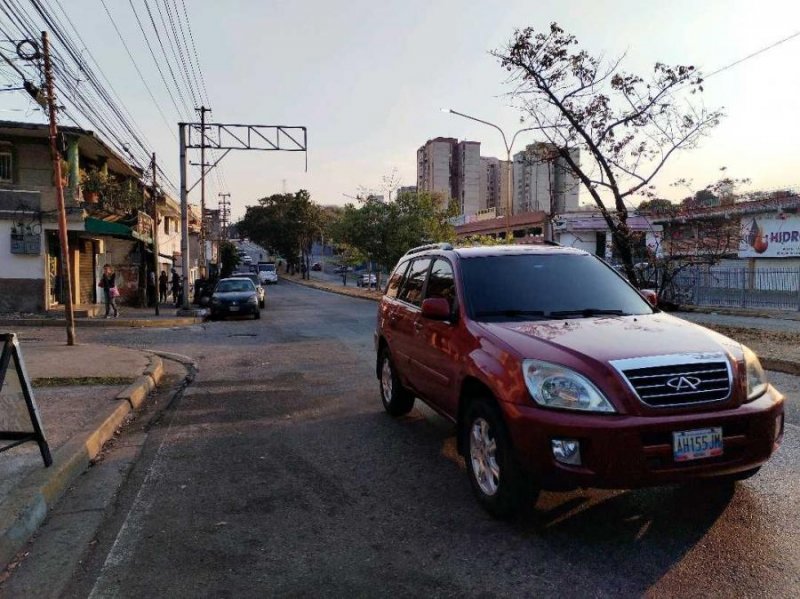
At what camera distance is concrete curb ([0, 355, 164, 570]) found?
394 cm

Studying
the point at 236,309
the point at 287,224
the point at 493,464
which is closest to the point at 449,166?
the point at 287,224

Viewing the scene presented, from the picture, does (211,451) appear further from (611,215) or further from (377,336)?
(611,215)

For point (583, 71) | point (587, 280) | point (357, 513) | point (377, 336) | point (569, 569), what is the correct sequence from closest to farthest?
point (569, 569) < point (357, 513) < point (587, 280) < point (377, 336) < point (583, 71)

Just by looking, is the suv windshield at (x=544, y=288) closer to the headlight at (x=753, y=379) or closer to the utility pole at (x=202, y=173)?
the headlight at (x=753, y=379)

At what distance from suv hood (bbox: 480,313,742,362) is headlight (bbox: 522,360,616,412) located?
90 mm

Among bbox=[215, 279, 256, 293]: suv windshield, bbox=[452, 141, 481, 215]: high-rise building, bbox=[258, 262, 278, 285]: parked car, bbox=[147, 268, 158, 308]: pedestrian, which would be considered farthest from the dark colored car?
bbox=[452, 141, 481, 215]: high-rise building

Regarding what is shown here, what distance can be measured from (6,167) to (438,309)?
67.1ft

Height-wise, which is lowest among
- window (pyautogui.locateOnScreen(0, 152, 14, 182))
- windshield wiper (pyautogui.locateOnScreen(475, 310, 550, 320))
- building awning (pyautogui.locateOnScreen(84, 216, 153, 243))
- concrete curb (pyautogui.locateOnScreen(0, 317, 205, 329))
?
concrete curb (pyautogui.locateOnScreen(0, 317, 205, 329))

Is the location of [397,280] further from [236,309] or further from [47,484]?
[236,309]

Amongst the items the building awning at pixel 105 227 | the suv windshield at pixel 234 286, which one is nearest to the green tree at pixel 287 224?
the suv windshield at pixel 234 286

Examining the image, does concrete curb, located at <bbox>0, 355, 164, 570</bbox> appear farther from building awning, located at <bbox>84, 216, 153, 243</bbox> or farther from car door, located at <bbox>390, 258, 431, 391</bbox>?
building awning, located at <bbox>84, 216, 153, 243</bbox>

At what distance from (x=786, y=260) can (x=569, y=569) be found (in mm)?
32708

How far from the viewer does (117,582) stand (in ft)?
11.4

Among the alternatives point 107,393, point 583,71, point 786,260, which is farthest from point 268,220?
point 107,393
